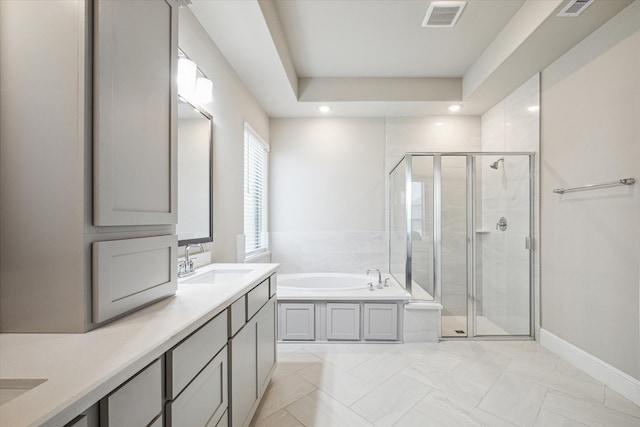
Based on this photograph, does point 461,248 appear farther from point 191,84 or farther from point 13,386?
point 13,386

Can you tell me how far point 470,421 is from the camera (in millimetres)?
1723

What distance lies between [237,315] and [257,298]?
0.99ft

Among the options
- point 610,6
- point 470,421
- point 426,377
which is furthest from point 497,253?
point 610,6

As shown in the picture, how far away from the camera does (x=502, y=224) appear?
10.2 ft

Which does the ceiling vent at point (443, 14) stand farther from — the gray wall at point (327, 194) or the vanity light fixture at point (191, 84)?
the vanity light fixture at point (191, 84)

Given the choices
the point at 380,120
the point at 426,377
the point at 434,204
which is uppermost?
the point at 380,120

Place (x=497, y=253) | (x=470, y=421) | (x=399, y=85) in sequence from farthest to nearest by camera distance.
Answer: (x=399, y=85) < (x=497, y=253) < (x=470, y=421)

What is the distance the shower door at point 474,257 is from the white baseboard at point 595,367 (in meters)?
0.30

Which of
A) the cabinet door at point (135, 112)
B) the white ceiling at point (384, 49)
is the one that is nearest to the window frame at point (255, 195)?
the white ceiling at point (384, 49)

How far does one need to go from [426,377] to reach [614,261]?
146cm

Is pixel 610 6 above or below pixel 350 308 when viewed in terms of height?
above

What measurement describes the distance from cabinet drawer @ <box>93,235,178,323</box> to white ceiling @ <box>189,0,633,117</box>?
5.17ft

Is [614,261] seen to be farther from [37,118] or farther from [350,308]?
[37,118]

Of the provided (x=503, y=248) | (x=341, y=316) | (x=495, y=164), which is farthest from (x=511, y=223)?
(x=341, y=316)
